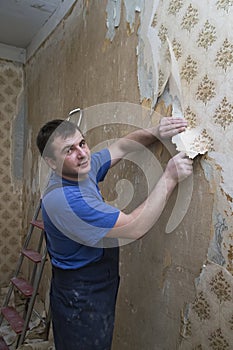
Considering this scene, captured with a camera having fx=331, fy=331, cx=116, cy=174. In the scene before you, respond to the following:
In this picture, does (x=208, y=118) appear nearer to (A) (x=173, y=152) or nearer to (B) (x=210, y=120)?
(B) (x=210, y=120)

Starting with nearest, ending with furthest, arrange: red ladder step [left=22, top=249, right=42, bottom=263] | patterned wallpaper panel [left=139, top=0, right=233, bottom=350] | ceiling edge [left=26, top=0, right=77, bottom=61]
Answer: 1. patterned wallpaper panel [left=139, top=0, right=233, bottom=350]
2. red ladder step [left=22, top=249, right=42, bottom=263]
3. ceiling edge [left=26, top=0, right=77, bottom=61]

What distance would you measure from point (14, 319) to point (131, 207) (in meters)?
1.26

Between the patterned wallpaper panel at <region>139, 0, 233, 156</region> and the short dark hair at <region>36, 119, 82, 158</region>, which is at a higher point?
the patterned wallpaper panel at <region>139, 0, 233, 156</region>

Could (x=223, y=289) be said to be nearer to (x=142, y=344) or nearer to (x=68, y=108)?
(x=142, y=344)

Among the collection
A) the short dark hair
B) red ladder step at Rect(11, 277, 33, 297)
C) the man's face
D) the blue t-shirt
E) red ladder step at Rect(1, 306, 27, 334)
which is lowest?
red ladder step at Rect(1, 306, 27, 334)

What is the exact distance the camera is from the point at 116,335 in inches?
70.4

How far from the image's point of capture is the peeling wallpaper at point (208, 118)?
1.12 m

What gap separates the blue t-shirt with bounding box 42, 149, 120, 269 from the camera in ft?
3.97

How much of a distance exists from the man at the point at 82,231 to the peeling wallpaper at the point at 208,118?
9cm

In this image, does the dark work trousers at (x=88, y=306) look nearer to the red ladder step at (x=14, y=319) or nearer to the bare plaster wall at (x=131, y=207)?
the bare plaster wall at (x=131, y=207)

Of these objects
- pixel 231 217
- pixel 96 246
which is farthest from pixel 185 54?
pixel 96 246

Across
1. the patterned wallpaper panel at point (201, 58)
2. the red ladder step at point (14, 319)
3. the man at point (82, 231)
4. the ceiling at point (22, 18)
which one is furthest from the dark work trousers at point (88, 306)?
the ceiling at point (22, 18)

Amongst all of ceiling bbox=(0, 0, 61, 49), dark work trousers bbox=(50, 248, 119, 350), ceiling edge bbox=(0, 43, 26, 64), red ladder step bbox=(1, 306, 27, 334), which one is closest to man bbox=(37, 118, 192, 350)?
dark work trousers bbox=(50, 248, 119, 350)

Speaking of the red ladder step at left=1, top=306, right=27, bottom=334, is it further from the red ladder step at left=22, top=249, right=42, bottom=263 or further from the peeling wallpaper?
the peeling wallpaper
